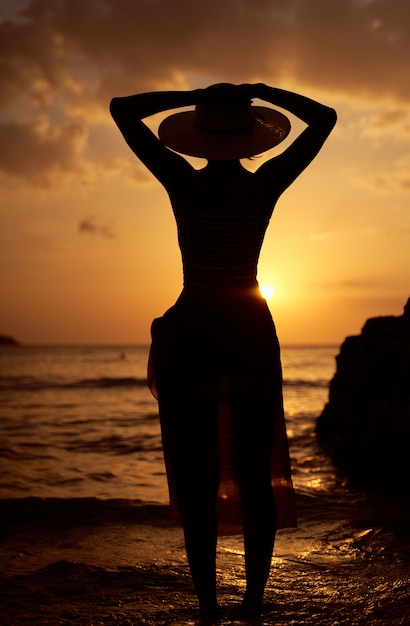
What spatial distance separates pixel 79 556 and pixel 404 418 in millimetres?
3325

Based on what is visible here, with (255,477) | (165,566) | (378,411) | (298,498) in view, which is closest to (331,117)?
(255,477)

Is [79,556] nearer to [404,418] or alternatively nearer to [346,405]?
[404,418]

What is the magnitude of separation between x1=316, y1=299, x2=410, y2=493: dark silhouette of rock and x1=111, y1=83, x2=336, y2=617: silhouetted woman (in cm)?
343

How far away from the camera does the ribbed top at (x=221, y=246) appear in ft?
9.30

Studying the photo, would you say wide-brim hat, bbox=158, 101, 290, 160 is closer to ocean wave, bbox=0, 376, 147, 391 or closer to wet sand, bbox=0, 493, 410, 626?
wet sand, bbox=0, 493, 410, 626

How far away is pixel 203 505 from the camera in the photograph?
2910mm

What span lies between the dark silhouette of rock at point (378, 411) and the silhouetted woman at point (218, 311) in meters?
3.43

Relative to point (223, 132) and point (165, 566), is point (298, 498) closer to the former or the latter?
point (165, 566)

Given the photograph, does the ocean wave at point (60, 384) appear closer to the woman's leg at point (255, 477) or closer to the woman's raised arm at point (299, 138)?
the woman's leg at point (255, 477)

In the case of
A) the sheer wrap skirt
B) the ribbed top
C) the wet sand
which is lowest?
the wet sand

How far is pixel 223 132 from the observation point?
2877 mm

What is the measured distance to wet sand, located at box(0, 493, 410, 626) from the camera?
2.99 meters

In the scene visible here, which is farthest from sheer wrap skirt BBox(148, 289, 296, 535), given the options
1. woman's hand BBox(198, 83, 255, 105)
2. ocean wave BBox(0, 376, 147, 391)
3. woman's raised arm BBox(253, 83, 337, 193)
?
ocean wave BBox(0, 376, 147, 391)

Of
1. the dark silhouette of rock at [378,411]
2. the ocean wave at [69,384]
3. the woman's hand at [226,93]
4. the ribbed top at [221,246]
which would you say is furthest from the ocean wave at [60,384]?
the woman's hand at [226,93]
